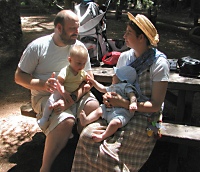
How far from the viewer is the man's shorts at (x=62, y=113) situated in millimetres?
2583

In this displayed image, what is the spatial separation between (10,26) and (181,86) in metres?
4.58

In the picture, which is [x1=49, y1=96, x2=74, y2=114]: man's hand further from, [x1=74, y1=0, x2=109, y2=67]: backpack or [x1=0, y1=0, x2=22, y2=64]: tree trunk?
[x1=0, y1=0, x2=22, y2=64]: tree trunk

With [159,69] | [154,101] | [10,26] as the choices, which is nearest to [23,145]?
[154,101]

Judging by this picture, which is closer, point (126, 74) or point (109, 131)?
point (109, 131)

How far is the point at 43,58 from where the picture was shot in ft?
9.30

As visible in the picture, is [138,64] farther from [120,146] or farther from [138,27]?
[120,146]

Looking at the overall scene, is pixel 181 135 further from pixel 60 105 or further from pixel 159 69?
pixel 60 105

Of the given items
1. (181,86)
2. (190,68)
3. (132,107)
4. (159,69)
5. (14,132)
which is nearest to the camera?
(132,107)

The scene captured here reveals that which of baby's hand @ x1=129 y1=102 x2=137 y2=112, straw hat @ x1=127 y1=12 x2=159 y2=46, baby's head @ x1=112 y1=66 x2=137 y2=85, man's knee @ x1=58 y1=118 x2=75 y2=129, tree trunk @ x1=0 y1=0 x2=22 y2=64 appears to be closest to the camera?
baby's hand @ x1=129 y1=102 x2=137 y2=112

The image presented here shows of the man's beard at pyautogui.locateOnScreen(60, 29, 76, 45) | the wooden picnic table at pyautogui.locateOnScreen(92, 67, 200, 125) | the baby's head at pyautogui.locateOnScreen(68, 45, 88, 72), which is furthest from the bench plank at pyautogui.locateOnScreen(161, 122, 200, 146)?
the man's beard at pyautogui.locateOnScreen(60, 29, 76, 45)

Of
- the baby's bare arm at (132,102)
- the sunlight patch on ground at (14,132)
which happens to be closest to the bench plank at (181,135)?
the baby's bare arm at (132,102)

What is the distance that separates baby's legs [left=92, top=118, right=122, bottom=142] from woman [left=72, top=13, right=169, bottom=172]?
0.12 feet

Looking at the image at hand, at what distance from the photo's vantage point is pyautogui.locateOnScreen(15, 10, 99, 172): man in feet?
8.43

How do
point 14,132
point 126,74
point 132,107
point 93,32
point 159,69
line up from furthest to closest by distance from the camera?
point 93,32, point 14,132, point 126,74, point 159,69, point 132,107
